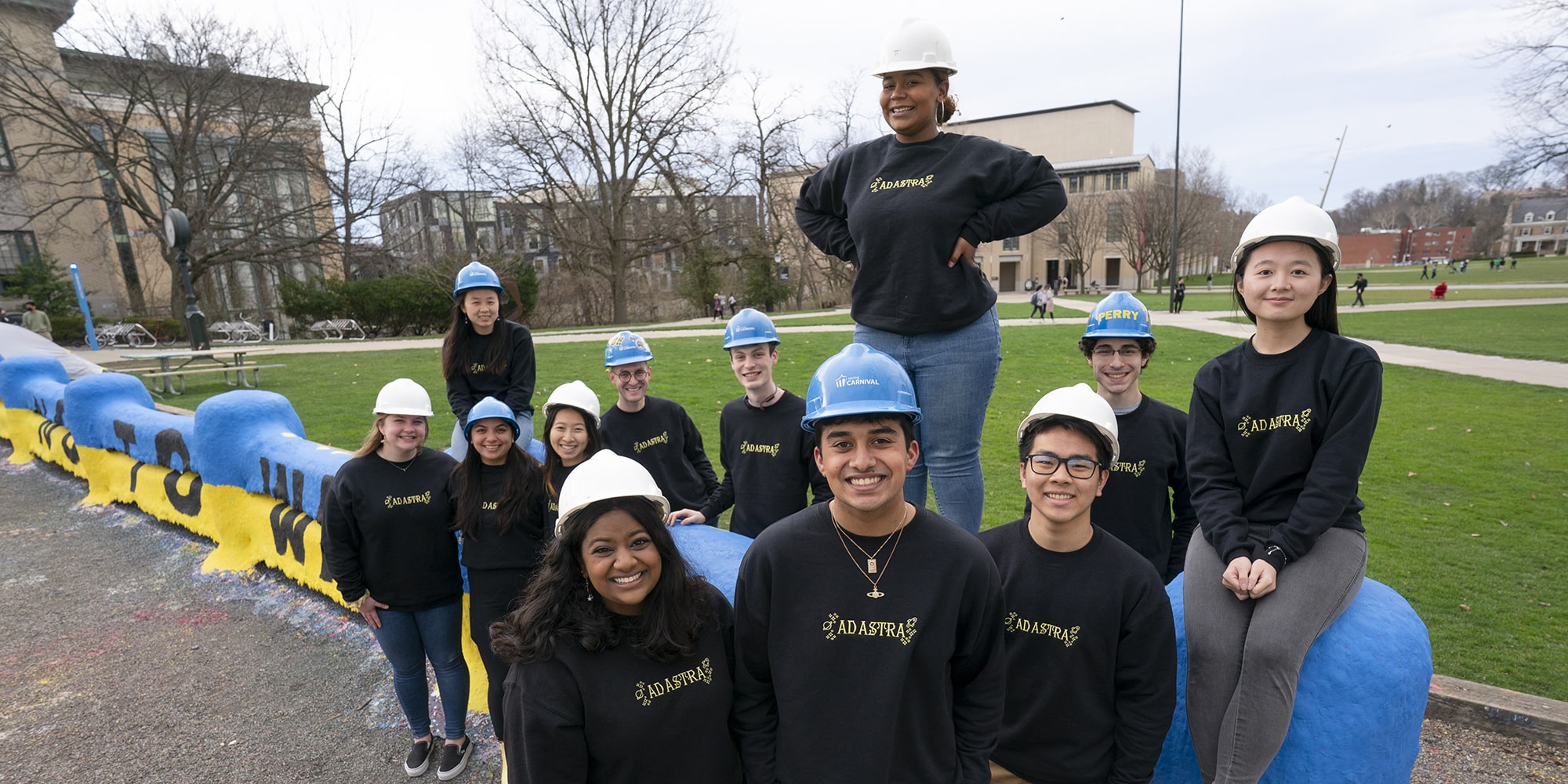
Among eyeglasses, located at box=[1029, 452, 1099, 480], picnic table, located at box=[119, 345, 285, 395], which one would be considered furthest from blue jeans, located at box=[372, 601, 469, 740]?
picnic table, located at box=[119, 345, 285, 395]

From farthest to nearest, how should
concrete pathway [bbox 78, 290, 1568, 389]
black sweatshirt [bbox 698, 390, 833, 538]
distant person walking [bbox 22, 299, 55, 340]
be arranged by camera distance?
distant person walking [bbox 22, 299, 55, 340], concrete pathway [bbox 78, 290, 1568, 389], black sweatshirt [bbox 698, 390, 833, 538]

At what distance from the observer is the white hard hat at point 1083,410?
7.29 feet

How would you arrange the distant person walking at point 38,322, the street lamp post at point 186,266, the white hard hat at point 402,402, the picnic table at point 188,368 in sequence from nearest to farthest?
the white hard hat at point 402,402 < the picnic table at point 188,368 < the street lamp post at point 186,266 < the distant person walking at point 38,322

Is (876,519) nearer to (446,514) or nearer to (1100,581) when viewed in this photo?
(1100,581)

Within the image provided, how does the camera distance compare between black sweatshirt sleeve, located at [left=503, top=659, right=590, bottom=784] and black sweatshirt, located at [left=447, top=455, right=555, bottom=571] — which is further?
black sweatshirt, located at [left=447, top=455, right=555, bottom=571]

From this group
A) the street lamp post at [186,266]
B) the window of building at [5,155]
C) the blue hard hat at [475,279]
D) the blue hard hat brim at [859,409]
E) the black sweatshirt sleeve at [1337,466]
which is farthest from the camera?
the window of building at [5,155]

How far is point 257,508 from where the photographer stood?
612 cm

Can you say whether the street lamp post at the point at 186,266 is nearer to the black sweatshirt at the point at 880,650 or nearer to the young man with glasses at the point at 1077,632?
the black sweatshirt at the point at 880,650

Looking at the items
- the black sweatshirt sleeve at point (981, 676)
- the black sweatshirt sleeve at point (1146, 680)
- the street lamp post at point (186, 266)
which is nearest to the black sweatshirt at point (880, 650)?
the black sweatshirt sleeve at point (981, 676)

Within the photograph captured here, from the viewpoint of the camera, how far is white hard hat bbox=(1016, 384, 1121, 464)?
2.22 metres

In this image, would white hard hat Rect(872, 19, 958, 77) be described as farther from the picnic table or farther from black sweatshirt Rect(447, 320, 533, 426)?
the picnic table

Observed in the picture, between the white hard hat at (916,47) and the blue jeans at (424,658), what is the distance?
336cm

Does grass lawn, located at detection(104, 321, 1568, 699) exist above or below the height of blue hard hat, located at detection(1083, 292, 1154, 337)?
below

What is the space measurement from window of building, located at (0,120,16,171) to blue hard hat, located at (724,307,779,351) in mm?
43410
